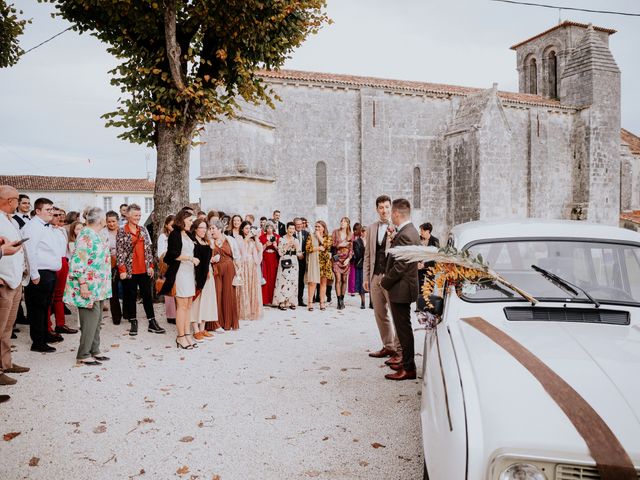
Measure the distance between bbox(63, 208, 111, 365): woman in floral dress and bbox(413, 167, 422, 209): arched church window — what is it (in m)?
20.7

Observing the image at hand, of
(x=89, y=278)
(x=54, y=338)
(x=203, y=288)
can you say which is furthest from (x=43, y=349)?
(x=203, y=288)

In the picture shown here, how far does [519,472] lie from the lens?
208 cm

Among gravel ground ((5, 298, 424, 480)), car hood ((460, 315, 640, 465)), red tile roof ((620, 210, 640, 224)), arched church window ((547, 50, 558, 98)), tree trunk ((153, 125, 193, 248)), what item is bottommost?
gravel ground ((5, 298, 424, 480))

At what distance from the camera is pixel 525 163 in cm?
2755

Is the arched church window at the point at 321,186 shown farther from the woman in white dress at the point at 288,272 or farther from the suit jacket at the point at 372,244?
the suit jacket at the point at 372,244

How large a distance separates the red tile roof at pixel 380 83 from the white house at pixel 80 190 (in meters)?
33.2

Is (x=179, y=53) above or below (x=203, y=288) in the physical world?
above

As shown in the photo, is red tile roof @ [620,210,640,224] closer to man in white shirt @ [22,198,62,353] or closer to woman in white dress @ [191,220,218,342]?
woman in white dress @ [191,220,218,342]

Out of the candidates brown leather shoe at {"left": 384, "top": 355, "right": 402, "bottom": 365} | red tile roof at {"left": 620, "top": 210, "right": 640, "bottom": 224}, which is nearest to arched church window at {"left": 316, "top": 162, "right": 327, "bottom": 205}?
brown leather shoe at {"left": 384, "top": 355, "right": 402, "bottom": 365}

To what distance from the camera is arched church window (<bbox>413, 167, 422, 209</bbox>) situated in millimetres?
25250

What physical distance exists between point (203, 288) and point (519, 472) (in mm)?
6811

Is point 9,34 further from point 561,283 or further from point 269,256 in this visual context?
point 561,283

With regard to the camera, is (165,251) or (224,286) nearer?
(224,286)

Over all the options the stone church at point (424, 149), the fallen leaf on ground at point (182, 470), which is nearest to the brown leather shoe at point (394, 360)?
the fallen leaf on ground at point (182, 470)
